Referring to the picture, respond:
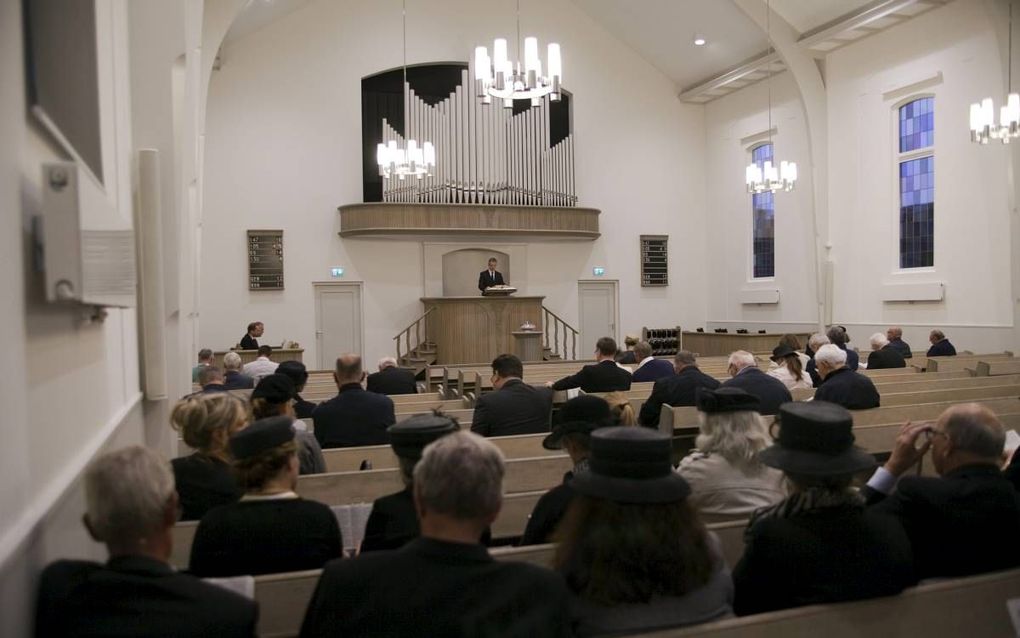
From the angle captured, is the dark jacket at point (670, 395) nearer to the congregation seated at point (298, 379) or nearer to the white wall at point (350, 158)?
the congregation seated at point (298, 379)

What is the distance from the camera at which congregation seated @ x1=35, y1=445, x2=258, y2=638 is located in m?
1.57

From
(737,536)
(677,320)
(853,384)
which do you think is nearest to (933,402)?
(853,384)

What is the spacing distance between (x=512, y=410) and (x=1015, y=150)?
9229 millimetres

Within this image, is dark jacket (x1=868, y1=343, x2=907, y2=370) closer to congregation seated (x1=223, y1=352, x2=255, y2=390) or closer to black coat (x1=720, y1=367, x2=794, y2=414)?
black coat (x1=720, y1=367, x2=794, y2=414)

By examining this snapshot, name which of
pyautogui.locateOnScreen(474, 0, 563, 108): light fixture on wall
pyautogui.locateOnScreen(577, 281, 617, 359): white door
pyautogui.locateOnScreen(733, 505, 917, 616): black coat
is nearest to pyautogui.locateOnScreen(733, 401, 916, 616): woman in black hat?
pyautogui.locateOnScreen(733, 505, 917, 616): black coat

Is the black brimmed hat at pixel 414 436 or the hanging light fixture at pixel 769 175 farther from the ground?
the hanging light fixture at pixel 769 175

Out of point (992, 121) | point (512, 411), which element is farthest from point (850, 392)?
point (992, 121)

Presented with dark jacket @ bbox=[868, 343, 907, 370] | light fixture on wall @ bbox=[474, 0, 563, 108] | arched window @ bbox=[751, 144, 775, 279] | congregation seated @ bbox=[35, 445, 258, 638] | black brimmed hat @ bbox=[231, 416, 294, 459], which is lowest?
dark jacket @ bbox=[868, 343, 907, 370]

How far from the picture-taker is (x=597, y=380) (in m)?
6.16

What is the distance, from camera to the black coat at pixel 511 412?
16.7 feet

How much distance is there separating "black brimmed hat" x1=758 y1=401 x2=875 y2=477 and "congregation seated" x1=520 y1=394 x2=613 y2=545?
575mm

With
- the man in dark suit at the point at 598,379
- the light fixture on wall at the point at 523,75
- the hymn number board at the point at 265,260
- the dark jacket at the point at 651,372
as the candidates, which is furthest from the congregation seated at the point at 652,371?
the hymn number board at the point at 265,260

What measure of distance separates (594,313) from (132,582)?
49.9ft

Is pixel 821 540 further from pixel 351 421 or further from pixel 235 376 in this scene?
pixel 235 376
